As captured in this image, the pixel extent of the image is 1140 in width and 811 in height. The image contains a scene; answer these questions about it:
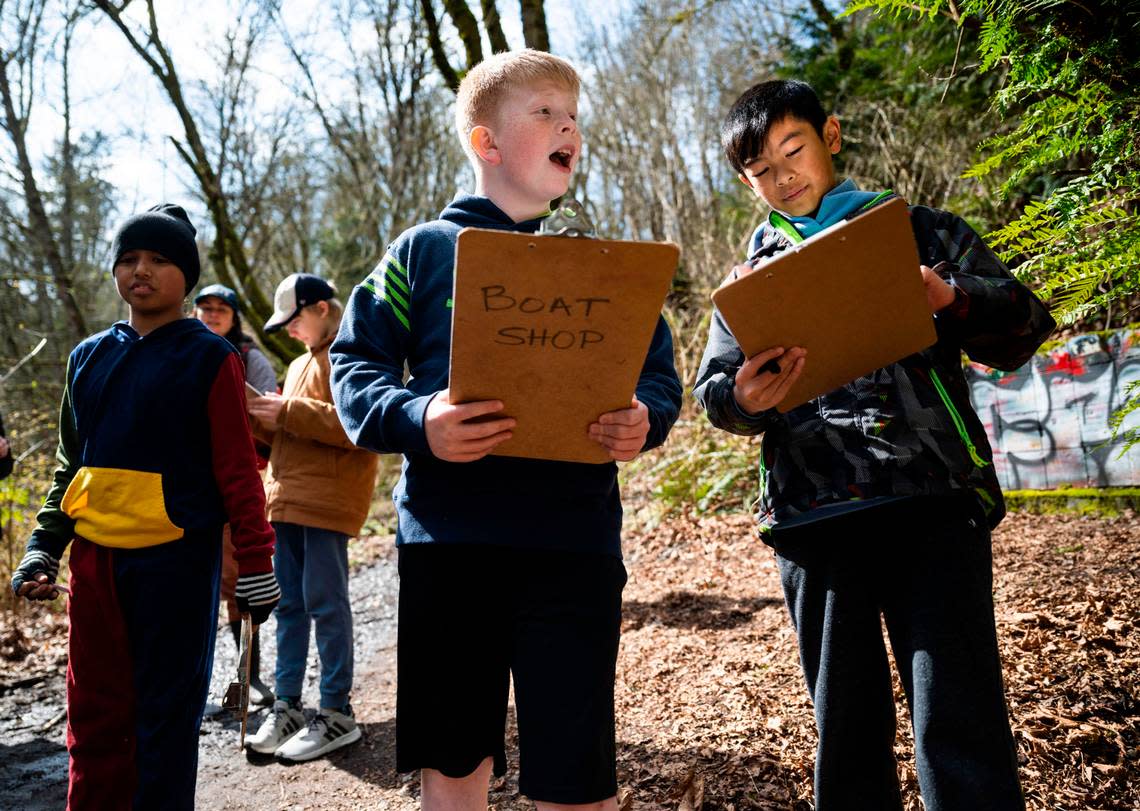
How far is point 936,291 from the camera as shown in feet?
5.91

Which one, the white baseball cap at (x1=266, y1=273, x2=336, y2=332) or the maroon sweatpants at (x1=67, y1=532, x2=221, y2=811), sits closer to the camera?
the maroon sweatpants at (x1=67, y1=532, x2=221, y2=811)

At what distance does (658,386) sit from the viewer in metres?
1.88

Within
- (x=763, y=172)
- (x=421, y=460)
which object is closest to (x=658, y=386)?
(x=421, y=460)

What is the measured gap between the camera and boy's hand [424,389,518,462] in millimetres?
1548

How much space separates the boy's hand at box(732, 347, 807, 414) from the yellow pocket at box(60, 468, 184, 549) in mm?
1689

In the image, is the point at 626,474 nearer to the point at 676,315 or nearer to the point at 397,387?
the point at 676,315

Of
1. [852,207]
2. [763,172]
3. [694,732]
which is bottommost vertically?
[694,732]

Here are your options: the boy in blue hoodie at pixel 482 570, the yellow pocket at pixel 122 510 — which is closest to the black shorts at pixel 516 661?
the boy in blue hoodie at pixel 482 570

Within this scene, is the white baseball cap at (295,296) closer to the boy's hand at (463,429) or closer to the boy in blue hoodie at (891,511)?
the boy in blue hoodie at (891,511)

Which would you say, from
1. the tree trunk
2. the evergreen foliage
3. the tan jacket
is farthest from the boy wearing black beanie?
the tree trunk

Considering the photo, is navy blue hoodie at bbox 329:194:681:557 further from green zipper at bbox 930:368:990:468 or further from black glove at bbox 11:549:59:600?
black glove at bbox 11:549:59:600

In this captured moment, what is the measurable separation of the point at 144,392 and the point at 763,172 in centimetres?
188

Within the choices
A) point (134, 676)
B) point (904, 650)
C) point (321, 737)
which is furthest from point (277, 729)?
point (904, 650)

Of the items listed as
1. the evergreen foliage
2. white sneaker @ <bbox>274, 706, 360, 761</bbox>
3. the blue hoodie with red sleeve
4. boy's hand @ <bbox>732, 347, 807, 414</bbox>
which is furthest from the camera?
white sneaker @ <bbox>274, 706, 360, 761</bbox>
